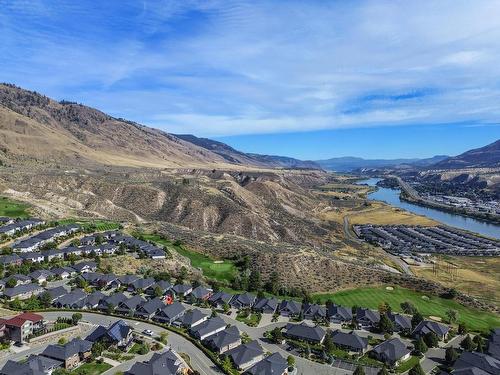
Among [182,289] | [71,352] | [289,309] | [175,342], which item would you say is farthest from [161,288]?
[71,352]

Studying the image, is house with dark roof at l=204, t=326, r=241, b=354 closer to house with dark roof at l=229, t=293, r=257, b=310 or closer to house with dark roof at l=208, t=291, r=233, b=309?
house with dark roof at l=229, t=293, r=257, b=310

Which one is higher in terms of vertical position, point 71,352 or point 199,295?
point 71,352

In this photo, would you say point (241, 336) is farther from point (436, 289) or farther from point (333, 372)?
point (436, 289)

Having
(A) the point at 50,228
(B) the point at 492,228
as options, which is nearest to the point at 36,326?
(A) the point at 50,228

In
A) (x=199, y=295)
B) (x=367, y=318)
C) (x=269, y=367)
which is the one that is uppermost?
(x=199, y=295)

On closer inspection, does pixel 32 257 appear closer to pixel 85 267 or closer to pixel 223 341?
pixel 85 267

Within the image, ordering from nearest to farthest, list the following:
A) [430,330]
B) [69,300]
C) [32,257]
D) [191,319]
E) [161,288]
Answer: [191,319]
[430,330]
[69,300]
[161,288]
[32,257]
